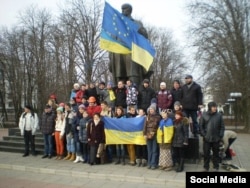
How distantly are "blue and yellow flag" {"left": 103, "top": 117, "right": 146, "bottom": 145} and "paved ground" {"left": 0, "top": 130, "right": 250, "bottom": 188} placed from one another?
2.49 feet

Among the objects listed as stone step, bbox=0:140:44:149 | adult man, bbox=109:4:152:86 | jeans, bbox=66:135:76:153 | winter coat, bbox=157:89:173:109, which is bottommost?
stone step, bbox=0:140:44:149

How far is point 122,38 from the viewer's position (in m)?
10.5

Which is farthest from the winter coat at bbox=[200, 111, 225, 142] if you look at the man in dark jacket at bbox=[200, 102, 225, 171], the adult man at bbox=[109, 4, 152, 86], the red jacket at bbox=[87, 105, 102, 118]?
the red jacket at bbox=[87, 105, 102, 118]

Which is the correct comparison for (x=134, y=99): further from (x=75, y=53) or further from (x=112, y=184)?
(x=75, y=53)

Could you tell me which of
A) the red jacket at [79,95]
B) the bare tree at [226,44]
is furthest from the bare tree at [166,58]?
the red jacket at [79,95]

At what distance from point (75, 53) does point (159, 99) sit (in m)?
22.4

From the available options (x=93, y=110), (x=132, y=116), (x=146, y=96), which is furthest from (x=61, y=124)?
(x=146, y=96)

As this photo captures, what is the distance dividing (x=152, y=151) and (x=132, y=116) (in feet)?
4.33

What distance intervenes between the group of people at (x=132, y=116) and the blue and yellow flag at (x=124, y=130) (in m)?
0.17

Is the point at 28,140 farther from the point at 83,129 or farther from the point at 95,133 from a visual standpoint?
the point at 95,133

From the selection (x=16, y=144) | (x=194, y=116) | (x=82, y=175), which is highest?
(x=194, y=116)

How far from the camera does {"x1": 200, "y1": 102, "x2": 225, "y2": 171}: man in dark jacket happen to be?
28.2 ft

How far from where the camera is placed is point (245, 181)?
5.76 m

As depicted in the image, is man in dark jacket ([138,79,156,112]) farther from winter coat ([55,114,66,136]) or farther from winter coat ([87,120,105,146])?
winter coat ([55,114,66,136])
